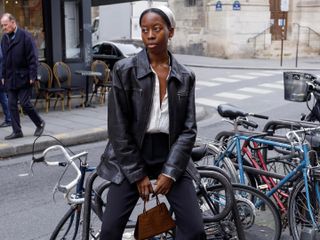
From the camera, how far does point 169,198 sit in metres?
3.03

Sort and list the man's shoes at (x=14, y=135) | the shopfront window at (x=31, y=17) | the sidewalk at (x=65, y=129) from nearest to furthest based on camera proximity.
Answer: the sidewalk at (x=65, y=129)
the man's shoes at (x=14, y=135)
the shopfront window at (x=31, y=17)

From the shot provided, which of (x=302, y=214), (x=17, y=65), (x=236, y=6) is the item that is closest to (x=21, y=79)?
(x=17, y=65)

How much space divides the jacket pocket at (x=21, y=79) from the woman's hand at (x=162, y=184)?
5.50 m

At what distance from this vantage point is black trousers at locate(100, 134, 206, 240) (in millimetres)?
2979

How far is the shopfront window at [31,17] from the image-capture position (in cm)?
1128

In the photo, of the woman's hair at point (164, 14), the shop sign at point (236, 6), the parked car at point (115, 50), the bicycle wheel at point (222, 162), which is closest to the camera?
the woman's hair at point (164, 14)

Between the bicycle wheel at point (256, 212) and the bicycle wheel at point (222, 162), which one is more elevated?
the bicycle wheel at point (222, 162)

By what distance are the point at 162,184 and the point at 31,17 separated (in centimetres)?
924

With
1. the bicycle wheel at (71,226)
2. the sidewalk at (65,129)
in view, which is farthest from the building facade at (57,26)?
the bicycle wheel at (71,226)

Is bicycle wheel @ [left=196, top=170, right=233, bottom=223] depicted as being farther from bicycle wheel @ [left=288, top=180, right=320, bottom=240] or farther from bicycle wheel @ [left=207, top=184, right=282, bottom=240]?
bicycle wheel @ [left=288, top=180, right=320, bottom=240]

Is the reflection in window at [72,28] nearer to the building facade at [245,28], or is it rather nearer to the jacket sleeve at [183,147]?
the jacket sleeve at [183,147]

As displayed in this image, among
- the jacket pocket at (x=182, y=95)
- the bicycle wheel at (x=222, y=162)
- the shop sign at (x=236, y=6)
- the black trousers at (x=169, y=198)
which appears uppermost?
the shop sign at (x=236, y=6)

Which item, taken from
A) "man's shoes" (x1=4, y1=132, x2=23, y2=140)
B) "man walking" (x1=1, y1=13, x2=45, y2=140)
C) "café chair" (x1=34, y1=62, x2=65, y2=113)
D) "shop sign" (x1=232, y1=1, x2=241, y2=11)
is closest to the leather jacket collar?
"man walking" (x1=1, y1=13, x2=45, y2=140)

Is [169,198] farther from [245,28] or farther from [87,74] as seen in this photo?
[245,28]
